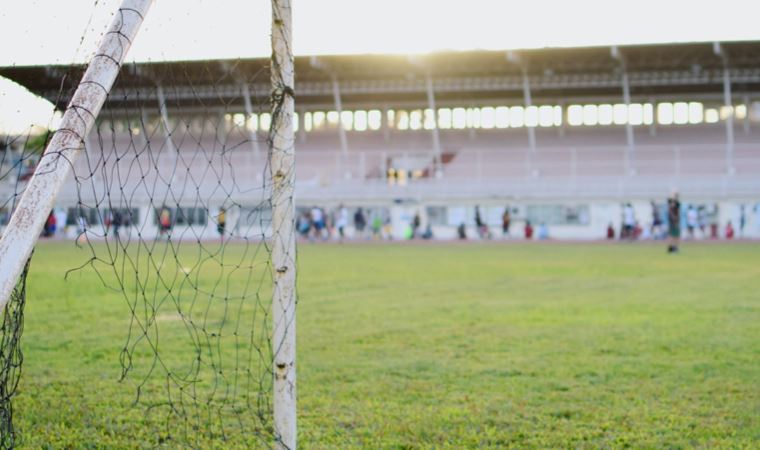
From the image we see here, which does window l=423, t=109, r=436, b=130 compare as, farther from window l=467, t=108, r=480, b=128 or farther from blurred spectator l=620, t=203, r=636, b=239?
blurred spectator l=620, t=203, r=636, b=239

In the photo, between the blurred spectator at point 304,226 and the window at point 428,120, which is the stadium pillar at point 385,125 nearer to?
the window at point 428,120

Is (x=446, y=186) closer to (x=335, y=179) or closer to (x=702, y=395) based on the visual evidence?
(x=335, y=179)

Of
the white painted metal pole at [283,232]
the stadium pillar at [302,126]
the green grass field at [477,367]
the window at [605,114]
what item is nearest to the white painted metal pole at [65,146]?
the white painted metal pole at [283,232]

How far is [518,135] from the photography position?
4922cm

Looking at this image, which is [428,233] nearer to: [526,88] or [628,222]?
[628,222]

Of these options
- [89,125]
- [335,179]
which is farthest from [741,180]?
[89,125]

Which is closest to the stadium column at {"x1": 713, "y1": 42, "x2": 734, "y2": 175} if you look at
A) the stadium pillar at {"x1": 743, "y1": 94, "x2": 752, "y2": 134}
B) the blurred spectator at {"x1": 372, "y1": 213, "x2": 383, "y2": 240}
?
the stadium pillar at {"x1": 743, "y1": 94, "x2": 752, "y2": 134}

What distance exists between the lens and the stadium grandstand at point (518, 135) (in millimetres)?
40219

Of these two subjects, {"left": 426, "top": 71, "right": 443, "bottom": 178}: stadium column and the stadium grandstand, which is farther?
{"left": 426, "top": 71, "right": 443, "bottom": 178}: stadium column

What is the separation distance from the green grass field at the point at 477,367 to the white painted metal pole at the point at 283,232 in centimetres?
81

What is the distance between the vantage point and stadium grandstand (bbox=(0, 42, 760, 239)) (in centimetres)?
4022

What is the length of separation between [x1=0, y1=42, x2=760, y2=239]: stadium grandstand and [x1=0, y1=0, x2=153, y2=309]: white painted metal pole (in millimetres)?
33032

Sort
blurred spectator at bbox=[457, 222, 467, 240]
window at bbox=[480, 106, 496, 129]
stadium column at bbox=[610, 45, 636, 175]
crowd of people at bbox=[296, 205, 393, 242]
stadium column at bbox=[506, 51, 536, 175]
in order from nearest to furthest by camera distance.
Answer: crowd of people at bbox=[296, 205, 393, 242]
blurred spectator at bbox=[457, 222, 467, 240]
stadium column at bbox=[610, 45, 636, 175]
stadium column at bbox=[506, 51, 536, 175]
window at bbox=[480, 106, 496, 129]

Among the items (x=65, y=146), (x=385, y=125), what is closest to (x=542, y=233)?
(x=385, y=125)
